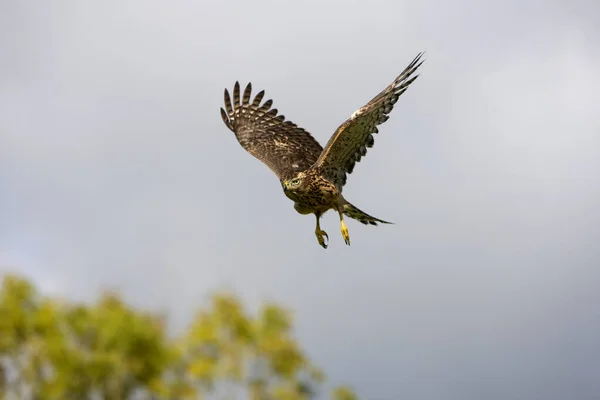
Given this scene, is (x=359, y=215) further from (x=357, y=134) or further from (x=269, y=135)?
(x=269, y=135)

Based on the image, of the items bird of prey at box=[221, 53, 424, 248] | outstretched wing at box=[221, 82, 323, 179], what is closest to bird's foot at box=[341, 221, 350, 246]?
bird of prey at box=[221, 53, 424, 248]

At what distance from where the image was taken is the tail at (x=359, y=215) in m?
26.0

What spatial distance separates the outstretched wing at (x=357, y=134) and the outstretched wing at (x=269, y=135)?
3.53ft

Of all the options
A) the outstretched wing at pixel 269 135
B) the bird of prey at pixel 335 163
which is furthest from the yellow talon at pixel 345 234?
the outstretched wing at pixel 269 135

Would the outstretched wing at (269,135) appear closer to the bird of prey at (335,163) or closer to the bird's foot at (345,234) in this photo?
the bird of prey at (335,163)

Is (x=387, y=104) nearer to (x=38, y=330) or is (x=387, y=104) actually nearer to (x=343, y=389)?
(x=343, y=389)

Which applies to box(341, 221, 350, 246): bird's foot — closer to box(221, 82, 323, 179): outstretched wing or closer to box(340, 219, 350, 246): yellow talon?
box(340, 219, 350, 246): yellow talon

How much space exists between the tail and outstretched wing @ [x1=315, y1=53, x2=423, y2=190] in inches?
17.4

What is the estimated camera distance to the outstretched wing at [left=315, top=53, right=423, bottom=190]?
24.8 meters

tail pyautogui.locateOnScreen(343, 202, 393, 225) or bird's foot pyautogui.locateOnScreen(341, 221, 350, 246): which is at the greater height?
tail pyautogui.locateOnScreen(343, 202, 393, 225)

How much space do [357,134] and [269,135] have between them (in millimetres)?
5177

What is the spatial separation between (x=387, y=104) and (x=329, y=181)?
1850mm

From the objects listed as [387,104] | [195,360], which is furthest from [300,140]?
[195,360]

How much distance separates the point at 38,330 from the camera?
33.9 m
